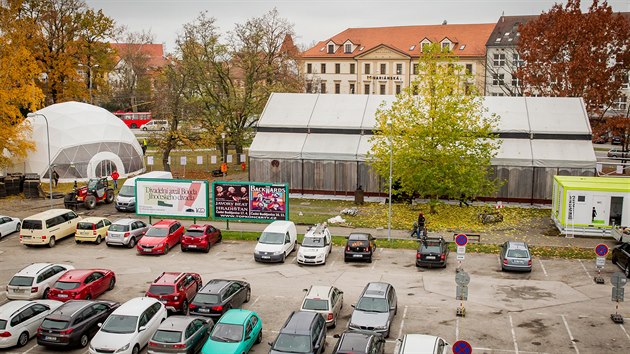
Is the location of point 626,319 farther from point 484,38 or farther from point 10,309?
point 484,38

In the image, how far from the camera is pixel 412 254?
32.9m

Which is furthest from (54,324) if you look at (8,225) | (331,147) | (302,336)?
(331,147)

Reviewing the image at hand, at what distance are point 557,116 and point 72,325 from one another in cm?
3691

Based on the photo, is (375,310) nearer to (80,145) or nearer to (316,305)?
(316,305)

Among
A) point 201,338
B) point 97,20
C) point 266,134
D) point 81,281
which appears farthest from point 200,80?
point 201,338

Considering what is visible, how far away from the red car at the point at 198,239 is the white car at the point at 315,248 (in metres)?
5.25

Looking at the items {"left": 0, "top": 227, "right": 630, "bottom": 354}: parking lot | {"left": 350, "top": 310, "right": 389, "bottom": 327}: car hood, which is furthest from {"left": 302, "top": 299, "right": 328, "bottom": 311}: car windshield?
{"left": 350, "top": 310, "right": 389, "bottom": 327}: car hood

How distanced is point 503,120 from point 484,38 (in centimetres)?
5380

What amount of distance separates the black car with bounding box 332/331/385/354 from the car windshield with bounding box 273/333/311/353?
89 cm

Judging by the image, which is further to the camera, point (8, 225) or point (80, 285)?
point (8, 225)

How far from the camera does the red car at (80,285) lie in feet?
79.9

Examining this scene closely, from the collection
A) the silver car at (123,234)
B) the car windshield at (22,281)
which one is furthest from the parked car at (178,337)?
the silver car at (123,234)

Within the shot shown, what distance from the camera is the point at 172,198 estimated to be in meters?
37.6

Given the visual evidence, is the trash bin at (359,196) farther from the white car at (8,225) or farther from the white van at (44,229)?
the white car at (8,225)
